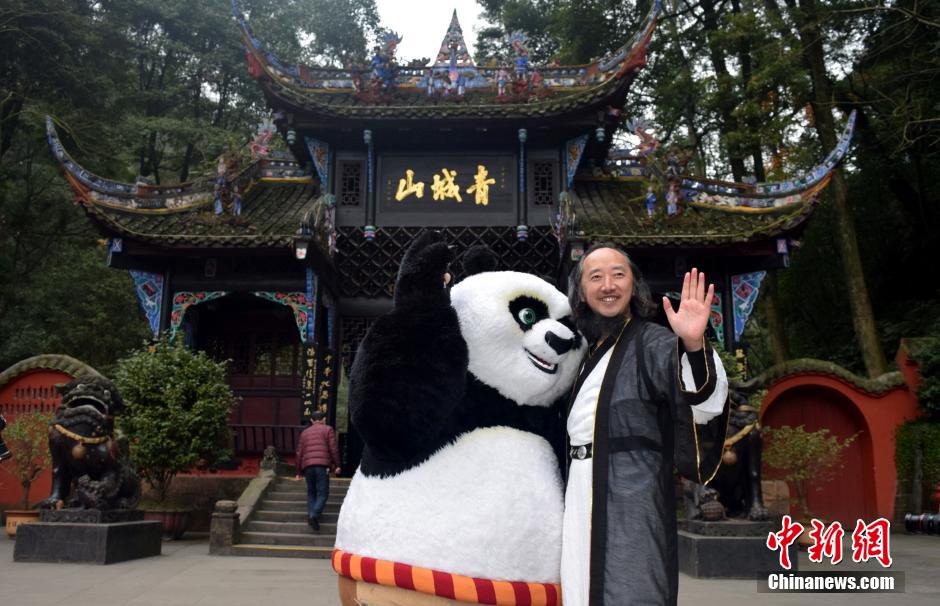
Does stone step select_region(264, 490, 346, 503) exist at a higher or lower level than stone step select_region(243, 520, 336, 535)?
higher

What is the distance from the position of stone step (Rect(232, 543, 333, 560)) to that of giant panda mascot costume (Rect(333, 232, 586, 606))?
5.83 m

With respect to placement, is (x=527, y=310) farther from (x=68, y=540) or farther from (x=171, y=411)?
(x=171, y=411)

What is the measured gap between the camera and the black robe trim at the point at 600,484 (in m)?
1.87

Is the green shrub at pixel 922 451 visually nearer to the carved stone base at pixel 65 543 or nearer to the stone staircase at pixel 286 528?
the stone staircase at pixel 286 528

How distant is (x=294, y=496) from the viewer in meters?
9.06

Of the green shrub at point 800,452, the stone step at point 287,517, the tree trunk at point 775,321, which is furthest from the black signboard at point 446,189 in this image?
the tree trunk at point 775,321

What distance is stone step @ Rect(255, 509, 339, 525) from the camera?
8398mm

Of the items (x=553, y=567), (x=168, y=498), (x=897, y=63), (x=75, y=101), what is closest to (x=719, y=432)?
(x=553, y=567)

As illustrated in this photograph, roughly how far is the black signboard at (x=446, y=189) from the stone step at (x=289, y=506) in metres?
4.26

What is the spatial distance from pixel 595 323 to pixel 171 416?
295 inches

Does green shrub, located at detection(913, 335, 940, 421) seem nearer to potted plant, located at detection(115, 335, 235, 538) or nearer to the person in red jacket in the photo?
the person in red jacket

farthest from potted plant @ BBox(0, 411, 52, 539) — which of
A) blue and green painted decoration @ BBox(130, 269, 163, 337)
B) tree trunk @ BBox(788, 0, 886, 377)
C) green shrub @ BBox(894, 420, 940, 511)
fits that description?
tree trunk @ BBox(788, 0, 886, 377)

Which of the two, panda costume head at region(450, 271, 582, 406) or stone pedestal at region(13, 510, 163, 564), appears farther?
stone pedestal at region(13, 510, 163, 564)

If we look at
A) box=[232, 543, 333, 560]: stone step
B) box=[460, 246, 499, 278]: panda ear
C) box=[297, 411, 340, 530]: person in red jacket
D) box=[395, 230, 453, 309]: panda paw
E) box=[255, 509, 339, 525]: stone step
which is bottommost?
box=[232, 543, 333, 560]: stone step
